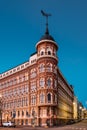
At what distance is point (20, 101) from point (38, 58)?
20.7 metres

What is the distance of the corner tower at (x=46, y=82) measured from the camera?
7894cm

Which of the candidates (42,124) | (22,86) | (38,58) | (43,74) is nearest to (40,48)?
(38,58)

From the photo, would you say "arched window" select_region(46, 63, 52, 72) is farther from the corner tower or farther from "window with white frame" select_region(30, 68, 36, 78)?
"window with white frame" select_region(30, 68, 36, 78)

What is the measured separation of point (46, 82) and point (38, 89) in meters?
4.09

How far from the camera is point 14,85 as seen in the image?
10006cm

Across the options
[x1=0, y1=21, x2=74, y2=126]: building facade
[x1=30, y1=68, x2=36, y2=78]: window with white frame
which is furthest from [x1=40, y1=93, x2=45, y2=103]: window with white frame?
[x1=30, y1=68, x2=36, y2=78]: window with white frame

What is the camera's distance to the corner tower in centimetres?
7894

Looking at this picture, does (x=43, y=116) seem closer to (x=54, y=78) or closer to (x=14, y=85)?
(x=54, y=78)

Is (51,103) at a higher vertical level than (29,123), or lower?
higher

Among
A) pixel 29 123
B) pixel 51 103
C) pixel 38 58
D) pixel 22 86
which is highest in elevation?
pixel 38 58

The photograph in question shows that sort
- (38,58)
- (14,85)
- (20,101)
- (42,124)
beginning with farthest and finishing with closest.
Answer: (14,85) < (20,101) < (38,58) < (42,124)

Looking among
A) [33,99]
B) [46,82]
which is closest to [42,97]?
[46,82]

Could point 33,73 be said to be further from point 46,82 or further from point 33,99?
point 46,82

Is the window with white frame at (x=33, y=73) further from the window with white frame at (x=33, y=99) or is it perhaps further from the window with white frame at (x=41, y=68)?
the window with white frame at (x=33, y=99)
